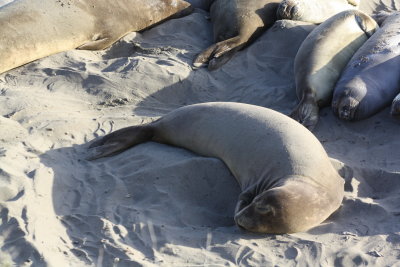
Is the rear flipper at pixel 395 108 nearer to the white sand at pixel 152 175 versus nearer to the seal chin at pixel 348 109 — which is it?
the white sand at pixel 152 175

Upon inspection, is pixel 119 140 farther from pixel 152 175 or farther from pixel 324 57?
pixel 324 57

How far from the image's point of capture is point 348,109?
17.7ft

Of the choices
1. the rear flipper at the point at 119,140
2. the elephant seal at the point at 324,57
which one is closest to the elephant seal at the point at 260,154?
the rear flipper at the point at 119,140

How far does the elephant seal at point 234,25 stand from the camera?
664 centimetres

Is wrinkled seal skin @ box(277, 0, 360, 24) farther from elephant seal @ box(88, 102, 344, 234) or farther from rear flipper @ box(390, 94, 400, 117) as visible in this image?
elephant seal @ box(88, 102, 344, 234)

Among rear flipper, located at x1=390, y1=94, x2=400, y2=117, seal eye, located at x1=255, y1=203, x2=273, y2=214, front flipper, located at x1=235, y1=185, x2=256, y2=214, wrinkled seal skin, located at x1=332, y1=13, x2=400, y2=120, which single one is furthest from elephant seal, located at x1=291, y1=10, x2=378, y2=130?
seal eye, located at x1=255, y1=203, x2=273, y2=214

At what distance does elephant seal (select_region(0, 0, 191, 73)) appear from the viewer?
21.5ft

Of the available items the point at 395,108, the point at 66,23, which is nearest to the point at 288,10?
the point at 395,108

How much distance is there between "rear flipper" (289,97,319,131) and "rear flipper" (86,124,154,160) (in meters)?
1.17

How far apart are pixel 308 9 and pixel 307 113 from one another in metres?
2.05

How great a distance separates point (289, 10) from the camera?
7031mm

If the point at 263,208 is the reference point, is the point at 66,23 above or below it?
below

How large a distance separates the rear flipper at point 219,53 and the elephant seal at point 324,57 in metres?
0.79

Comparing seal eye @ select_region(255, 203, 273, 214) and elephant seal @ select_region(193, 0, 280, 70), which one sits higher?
seal eye @ select_region(255, 203, 273, 214)
